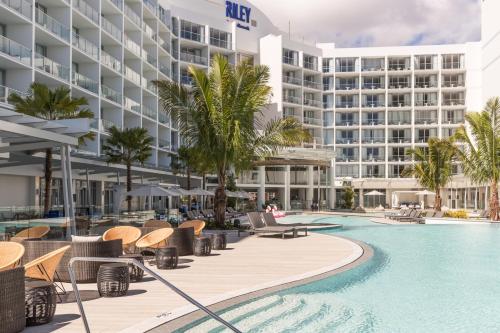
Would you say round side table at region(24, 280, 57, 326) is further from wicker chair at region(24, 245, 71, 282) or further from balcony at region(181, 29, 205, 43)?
balcony at region(181, 29, 205, 43)

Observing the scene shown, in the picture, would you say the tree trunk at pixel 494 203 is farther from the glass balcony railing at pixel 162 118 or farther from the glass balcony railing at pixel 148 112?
the glass balcony railing at pixel 162 118

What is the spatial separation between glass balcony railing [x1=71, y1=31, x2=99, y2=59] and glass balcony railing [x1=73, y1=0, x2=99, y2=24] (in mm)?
1684

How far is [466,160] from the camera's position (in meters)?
32.7

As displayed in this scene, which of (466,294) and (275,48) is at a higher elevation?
(275,48)

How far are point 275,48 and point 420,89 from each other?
21.4 m

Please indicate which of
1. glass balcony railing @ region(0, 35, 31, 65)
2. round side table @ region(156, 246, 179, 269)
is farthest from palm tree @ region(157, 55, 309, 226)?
glass balcony railing @ region(0, 35, 31, 65)

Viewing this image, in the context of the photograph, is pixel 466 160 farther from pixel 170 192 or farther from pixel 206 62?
pixel 206 62

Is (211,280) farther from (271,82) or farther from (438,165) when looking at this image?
(271,82)

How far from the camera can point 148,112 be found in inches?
1977

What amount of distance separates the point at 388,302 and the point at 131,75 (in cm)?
4035

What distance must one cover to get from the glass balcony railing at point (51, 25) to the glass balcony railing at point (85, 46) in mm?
1336

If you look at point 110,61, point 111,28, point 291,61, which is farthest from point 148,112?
point 291,61

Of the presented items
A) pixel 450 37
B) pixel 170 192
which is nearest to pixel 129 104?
pixel 170 192

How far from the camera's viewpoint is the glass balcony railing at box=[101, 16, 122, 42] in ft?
134
